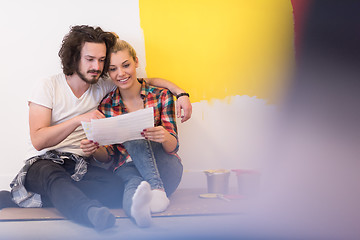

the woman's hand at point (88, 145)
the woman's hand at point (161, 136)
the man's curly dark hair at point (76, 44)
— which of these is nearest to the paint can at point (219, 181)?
the woman's hand at point (161, 136)

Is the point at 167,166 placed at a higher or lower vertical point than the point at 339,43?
lower

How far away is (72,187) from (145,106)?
577 millimetres

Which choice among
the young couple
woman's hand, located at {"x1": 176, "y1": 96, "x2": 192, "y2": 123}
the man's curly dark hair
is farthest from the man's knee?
woman's hand, located at {"x1": 176, "y1": 96, "x2": 192, "y2": 123}

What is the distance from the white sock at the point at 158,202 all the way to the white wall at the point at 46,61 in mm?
596

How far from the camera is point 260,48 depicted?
223 cm

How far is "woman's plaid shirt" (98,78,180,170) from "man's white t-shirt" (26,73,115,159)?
65 millimetres

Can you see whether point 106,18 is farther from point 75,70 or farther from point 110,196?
point 110,196

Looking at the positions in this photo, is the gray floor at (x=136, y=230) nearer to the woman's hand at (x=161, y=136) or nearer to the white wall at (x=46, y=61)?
the woman's hand at (x=161, y=136)

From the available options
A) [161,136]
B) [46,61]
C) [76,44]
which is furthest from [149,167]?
[46,61]

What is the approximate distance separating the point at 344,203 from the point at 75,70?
141 centimetres

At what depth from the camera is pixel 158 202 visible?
1602 mm

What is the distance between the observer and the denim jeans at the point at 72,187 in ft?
4.61

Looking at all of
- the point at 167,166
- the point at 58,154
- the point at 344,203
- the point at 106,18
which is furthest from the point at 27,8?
the point at 344,203

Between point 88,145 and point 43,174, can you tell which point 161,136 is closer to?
point 88,145
